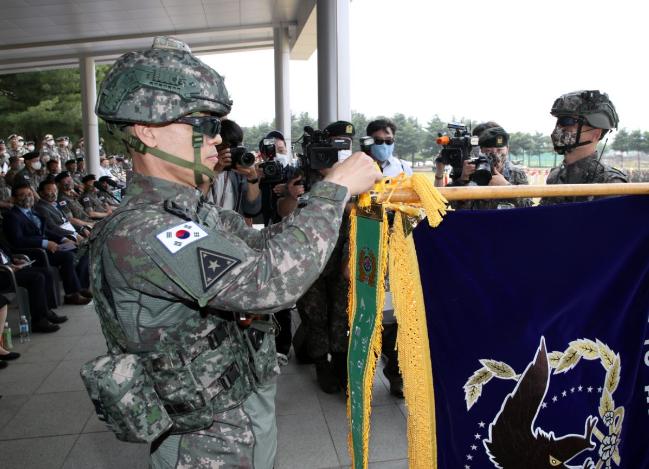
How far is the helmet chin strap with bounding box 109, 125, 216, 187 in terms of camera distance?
128 cm

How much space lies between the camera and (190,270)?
42.4 inches

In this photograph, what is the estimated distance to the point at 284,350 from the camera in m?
4.11

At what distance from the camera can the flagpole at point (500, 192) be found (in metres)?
1.50

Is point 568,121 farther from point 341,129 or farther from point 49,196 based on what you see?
point 49,196

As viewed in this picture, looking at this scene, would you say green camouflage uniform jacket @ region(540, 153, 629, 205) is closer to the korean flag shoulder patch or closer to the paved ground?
the paved ground

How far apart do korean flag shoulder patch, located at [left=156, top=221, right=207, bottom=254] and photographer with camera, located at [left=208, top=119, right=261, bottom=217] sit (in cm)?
217

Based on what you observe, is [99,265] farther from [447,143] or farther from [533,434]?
[447,143]

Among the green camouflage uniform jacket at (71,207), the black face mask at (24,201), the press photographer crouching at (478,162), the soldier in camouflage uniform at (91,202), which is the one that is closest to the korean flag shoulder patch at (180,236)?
the press photographer crouching at (478,162)

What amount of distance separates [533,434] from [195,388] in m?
1.09

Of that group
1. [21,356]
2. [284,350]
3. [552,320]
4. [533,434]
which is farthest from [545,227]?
[21,356]

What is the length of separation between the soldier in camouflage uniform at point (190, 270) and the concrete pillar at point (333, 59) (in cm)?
495

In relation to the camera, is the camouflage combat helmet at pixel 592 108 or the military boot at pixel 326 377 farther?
the military boot at pixel 326 377

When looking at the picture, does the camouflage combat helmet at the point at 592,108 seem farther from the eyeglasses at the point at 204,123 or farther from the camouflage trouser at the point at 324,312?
the eyeglasses at the point at 204,123

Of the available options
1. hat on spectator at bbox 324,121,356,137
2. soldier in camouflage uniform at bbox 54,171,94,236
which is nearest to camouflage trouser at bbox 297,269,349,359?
hat on spectator at bbox 324,121,356,137
